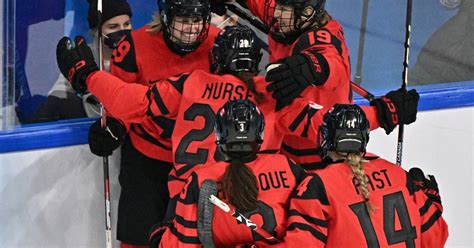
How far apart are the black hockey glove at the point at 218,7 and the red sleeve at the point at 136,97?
56 centimetres

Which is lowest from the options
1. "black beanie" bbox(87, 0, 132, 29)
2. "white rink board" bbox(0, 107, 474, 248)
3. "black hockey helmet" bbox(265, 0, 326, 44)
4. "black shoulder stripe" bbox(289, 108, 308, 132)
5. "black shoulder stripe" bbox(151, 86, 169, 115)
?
"white rink board" bbox(0, 107, 474, 248)

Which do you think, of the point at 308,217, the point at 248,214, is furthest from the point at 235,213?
the point at 308,217

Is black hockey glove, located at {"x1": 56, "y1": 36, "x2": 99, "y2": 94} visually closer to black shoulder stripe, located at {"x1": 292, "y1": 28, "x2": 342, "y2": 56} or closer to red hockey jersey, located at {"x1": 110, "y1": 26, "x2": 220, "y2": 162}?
red hockey jersey, located at {"x1": 110, "y1": 26, "x2": 220, "y2": 162}

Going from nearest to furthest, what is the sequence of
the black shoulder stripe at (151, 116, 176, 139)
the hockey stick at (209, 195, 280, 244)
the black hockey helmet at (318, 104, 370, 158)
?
the hockey stick at (209, 195, 280, 244)
the black hockey helmet at (318, 104, 370, 158)
the black shoulder stripe at (151, 116, 176, 139)

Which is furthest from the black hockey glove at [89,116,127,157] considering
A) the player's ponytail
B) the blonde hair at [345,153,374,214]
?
the blonde hair at [345,153,374,214]

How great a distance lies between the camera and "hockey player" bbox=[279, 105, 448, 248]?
2.80 metres

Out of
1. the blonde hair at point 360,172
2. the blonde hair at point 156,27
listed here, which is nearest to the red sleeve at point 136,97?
the blonde hair at point 156,27

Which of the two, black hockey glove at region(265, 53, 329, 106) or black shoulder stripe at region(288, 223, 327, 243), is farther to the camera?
black hockey glove at region(265, 53, 329, 106)

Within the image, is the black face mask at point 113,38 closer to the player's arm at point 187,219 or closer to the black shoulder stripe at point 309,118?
the black shoulder stripe at point 309,118

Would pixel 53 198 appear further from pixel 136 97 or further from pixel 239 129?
pixel 239 129

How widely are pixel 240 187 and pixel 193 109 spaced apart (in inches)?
17.1

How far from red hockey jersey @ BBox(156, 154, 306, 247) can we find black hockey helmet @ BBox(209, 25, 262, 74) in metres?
0.35

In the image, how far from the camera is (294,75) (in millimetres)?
3146

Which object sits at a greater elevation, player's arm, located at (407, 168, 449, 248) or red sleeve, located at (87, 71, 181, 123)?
red sleeve, located at (87, 71, 181, 123)
